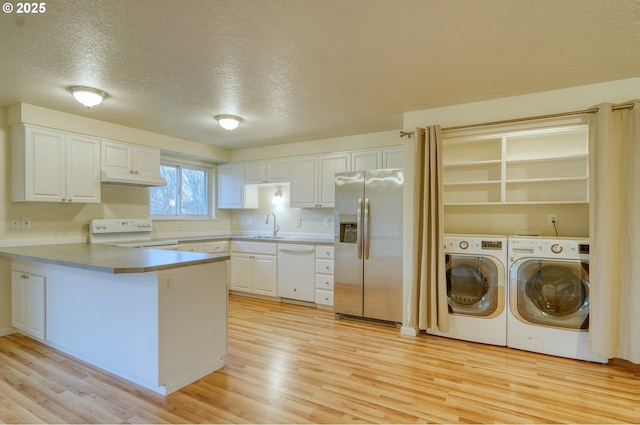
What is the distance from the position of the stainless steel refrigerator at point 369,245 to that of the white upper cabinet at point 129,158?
2.51 metres

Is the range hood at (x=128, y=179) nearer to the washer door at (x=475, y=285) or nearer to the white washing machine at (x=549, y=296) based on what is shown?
the washer door at (x=475, y=285)

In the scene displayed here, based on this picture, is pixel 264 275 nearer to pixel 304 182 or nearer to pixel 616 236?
pixel 304 182

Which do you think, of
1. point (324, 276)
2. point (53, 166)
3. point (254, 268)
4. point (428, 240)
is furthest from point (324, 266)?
point (53, 166)

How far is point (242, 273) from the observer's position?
16.5 feet

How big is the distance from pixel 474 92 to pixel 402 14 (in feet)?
4.90

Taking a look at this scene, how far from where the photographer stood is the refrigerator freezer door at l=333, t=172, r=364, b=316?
3846 millimetres

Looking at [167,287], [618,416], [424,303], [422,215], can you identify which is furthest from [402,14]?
[618,416]

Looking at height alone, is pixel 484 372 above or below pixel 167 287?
below

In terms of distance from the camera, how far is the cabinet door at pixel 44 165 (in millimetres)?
3279

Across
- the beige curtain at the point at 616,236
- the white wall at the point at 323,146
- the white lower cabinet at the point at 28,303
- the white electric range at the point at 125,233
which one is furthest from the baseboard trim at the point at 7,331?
the beige curtain at the point at 616,236

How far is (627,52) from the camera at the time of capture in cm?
224

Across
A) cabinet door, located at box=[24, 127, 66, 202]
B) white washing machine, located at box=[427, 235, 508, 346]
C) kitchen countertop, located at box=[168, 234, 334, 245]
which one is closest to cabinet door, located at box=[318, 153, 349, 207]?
kitchen countertop, located at box=[168, 234, 334, 245]

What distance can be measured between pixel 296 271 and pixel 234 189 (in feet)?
6.32

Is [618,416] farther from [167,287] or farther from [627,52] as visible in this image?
[167,287]
